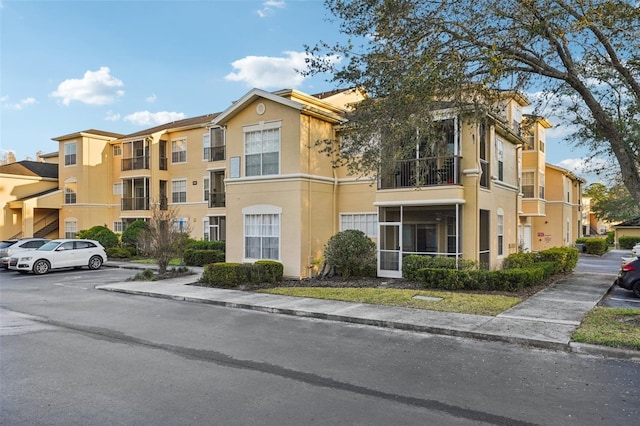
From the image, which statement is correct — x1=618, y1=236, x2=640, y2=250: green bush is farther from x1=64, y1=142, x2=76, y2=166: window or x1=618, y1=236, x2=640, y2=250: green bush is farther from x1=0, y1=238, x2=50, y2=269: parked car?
x1=64, y1=142, x2=76, y2=166: window

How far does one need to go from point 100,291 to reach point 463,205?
13378 mm

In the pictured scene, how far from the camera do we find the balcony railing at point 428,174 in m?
15.7

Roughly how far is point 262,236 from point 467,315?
9926mm

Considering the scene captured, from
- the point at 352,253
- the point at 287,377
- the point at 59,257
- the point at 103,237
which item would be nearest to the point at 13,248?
the point at 59,257

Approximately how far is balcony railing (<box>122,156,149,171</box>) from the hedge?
21562 mm

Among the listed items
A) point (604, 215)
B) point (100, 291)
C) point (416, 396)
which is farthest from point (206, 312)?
point (604, 215)

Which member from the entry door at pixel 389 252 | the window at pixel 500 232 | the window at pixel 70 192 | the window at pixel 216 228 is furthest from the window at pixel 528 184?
the window at pixel 70 192

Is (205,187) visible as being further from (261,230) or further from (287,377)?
(287,377)

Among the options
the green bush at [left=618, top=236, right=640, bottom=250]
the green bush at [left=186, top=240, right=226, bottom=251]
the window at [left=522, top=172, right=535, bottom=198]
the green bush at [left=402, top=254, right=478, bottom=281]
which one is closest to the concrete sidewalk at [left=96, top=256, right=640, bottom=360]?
the green bush at [left=402, top=254, right=478, bottom=281]

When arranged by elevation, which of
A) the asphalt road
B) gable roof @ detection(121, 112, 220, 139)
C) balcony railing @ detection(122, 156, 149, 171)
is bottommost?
the asphalt road

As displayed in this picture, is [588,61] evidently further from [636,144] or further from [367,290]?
[367,290]

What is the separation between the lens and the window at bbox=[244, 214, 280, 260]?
17922mm

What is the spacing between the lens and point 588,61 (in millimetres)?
10562

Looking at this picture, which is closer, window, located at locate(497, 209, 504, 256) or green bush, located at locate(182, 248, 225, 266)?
window, located at locate(497, 209, 504, 256)
